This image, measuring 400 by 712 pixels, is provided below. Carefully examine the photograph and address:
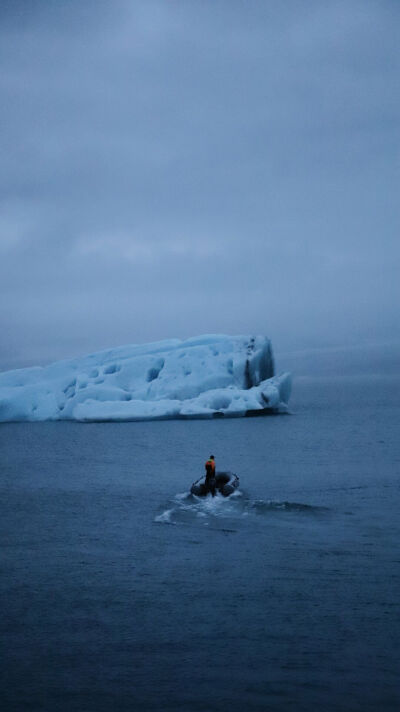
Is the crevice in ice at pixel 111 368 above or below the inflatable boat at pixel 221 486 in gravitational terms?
above

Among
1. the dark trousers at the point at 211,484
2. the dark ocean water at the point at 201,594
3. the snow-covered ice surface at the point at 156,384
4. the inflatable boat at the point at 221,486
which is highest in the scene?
the snow-covered ice surface at the point at 156,384

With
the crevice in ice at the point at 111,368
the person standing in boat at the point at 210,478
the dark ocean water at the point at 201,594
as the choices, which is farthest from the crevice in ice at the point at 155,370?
the person standing in boat at the point at 210,478

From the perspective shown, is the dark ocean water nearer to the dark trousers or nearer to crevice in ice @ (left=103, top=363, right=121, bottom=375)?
the dark trousers

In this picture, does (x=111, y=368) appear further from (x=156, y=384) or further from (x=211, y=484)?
(x=211, y=484)

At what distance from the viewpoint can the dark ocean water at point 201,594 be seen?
684 cm

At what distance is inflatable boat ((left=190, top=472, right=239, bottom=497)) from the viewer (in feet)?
57.6

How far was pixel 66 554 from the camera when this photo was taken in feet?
39.7

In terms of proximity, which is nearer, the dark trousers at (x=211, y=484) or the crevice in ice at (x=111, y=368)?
the dark trousers at (x=211, y=484)

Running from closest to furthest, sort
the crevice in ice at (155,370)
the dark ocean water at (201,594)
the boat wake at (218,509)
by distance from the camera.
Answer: the dark ocean water at (201,594)
the boat wake at (218,509)
the crevice in ice at (155,370)

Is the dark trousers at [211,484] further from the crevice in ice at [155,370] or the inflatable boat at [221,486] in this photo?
the crevice in ice at [155,370]

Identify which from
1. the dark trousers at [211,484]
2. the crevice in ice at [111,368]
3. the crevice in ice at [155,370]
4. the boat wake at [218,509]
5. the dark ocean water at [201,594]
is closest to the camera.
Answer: the dark ocean water at [201,594]

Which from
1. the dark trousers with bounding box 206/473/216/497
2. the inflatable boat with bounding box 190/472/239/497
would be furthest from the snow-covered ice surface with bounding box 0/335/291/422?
the dark trousers with bounding box 206/473/216/497

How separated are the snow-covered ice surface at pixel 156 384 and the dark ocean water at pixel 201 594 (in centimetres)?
1892

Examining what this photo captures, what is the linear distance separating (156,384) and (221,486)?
77.7ft
